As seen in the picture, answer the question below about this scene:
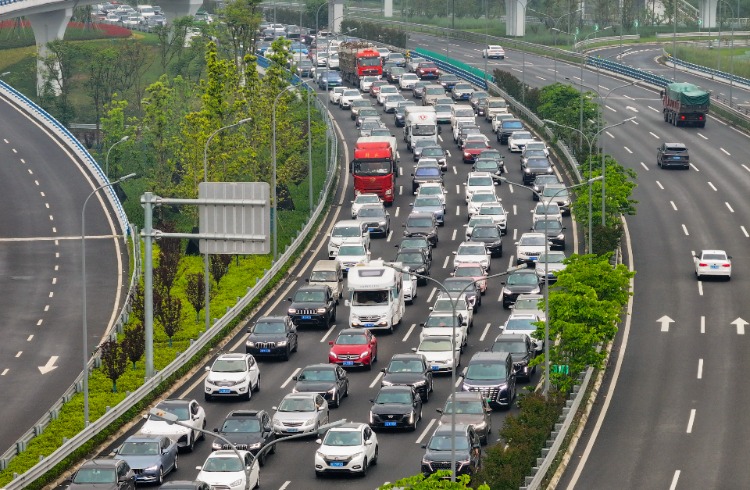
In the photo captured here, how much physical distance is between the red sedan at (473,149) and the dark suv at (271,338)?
4308cm

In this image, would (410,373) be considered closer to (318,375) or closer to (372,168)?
(318,375)

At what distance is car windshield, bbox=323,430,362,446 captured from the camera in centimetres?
5516

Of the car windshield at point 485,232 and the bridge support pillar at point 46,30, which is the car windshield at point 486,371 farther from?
the bridge support pillar at point 46,30

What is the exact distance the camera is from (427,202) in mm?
95500

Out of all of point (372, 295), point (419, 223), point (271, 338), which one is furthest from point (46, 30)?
point (271, 338)

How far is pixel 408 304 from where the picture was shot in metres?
79.1

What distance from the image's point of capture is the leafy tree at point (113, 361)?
67.9m

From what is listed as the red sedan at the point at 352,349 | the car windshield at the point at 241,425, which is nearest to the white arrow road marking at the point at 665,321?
the red sedan at the point at 352,349

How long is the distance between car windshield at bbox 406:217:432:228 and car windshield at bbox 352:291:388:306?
17.1 metres

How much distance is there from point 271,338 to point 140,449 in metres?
15.7

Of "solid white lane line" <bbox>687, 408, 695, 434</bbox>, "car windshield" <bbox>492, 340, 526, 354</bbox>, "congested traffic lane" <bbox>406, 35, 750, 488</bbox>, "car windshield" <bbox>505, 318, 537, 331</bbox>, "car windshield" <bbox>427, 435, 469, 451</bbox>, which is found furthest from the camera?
"car windshield" <bbox>505, 318, 537, 331</bbox>

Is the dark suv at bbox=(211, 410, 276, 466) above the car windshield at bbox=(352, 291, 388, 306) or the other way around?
the other way around

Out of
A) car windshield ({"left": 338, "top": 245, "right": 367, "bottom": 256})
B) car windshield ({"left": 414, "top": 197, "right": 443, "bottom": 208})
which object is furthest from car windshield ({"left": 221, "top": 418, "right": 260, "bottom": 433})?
car windshield ({"left": 414, "top": 197, "right": 443, "bottom": 208})

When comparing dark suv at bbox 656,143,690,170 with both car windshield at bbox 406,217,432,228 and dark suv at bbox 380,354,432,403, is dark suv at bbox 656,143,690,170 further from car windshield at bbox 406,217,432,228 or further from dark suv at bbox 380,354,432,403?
dark suv at bbox 380,354,432,403
